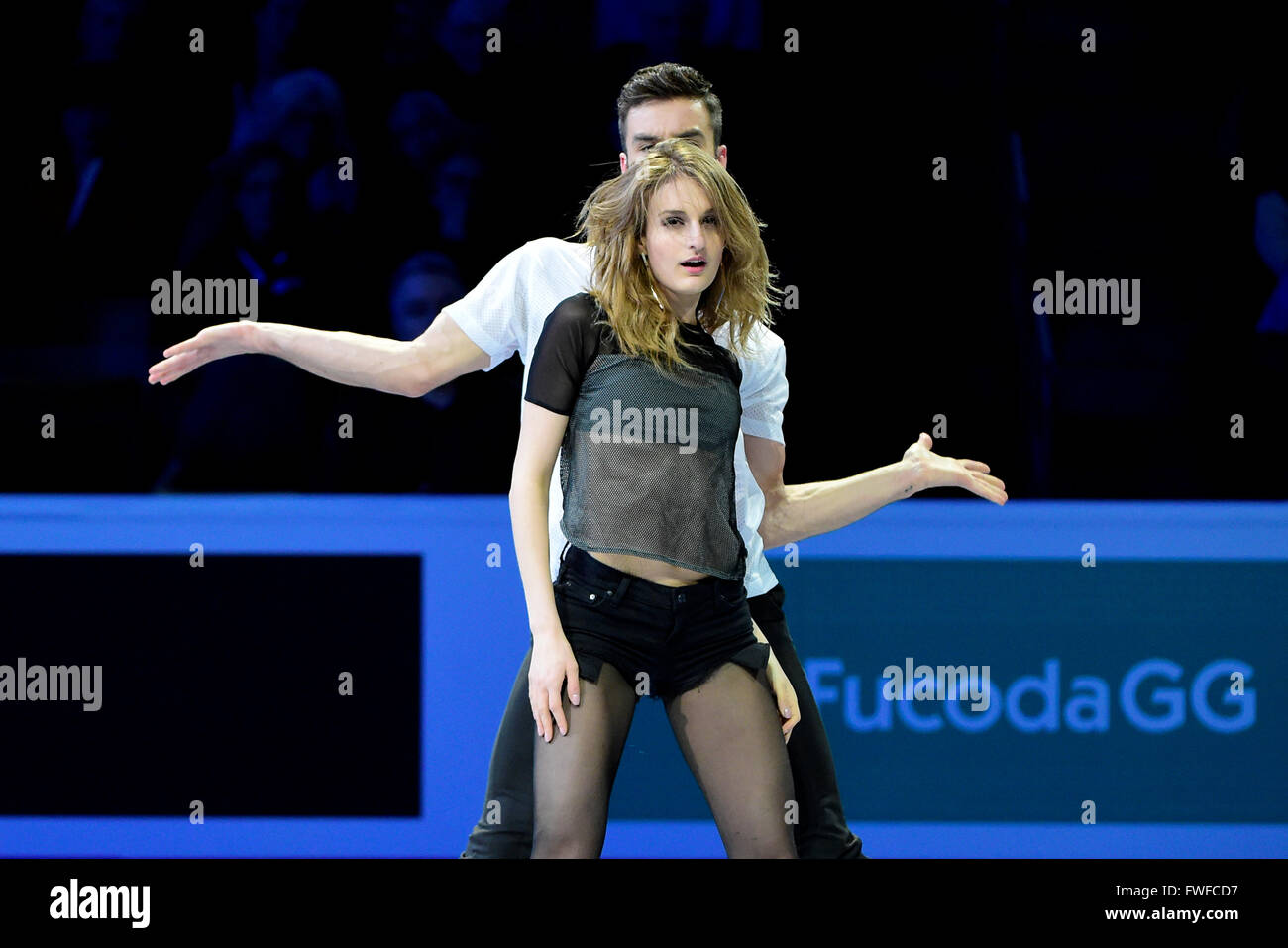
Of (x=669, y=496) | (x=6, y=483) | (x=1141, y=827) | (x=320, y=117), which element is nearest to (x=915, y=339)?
(x=1141, y=827)

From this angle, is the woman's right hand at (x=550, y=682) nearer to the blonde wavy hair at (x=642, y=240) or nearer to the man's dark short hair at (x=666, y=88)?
the blonde wavy hair at (x=642, y=240)

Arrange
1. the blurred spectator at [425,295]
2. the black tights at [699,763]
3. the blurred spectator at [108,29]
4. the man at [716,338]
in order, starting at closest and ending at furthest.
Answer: the black tights at [699,763] → the man at [716,338] → the blurred spectator at [425,295] → the blurred spectator at [108,29]

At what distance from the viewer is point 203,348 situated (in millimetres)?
2965

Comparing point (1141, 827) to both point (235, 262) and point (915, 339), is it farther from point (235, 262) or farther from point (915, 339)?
point (235, 262)

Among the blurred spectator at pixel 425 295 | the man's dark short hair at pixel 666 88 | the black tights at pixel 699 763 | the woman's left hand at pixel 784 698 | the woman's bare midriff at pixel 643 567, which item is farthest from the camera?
the blurred spectator at pixel 425 295

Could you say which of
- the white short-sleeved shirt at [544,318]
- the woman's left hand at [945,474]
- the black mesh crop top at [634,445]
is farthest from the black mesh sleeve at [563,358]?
the woman's left hand at [945,474]

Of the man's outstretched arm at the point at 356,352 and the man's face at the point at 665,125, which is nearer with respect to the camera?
the man's outstretched arm at the point at 356,352

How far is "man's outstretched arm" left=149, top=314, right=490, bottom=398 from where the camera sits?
9.77ft

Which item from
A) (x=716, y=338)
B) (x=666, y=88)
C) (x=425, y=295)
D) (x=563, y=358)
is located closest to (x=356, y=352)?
(x=563, y=358)

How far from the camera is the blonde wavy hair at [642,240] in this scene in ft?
8.76

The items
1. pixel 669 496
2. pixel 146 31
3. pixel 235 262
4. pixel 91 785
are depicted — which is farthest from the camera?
pixel 146 31

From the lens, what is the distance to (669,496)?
2625 millimetres

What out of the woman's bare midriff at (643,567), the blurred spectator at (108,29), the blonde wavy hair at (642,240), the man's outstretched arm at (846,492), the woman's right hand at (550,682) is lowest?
the woman's right hand at (550,682)

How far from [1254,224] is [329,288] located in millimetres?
3017
